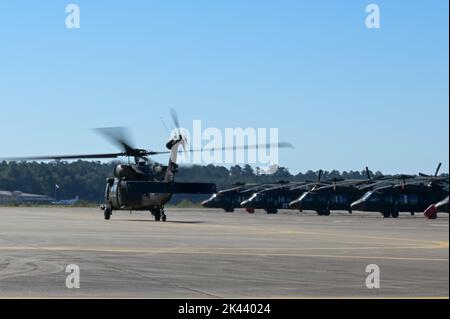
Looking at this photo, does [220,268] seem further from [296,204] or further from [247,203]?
[247,203]

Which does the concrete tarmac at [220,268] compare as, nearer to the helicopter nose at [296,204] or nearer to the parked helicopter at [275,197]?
the helicopter nose at [296,204]

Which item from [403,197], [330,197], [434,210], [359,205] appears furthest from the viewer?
[330,197]

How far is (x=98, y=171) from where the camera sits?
575 feet

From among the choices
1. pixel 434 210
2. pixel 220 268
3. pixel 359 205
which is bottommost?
pixel 220 268

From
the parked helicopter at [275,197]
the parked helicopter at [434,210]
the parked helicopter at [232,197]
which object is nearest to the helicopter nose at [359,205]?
the parked helicopter at [434,210]

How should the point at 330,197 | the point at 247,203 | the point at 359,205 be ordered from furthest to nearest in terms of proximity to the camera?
the point at 247,203 < the point at 330,197 < the point at 359,205

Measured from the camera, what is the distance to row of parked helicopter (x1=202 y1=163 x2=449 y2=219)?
268 feet

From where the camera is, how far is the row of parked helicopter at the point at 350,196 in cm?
8162

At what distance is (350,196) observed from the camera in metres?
90.1

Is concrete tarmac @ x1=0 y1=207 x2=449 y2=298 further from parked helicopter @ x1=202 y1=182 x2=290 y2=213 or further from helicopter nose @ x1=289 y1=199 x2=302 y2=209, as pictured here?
parked helicopter @ x1=202 y1=182 x2=290 y2=213

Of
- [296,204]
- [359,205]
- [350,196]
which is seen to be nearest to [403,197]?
[359,205]

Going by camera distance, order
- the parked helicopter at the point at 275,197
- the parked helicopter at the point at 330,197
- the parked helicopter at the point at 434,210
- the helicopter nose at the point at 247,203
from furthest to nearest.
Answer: the parked helicopter at the point at 275,197 < the helicopter nose at the point at 247,203 < the parked helicopter at the point at 330,197 < the parked helicopter at the point at 434,210

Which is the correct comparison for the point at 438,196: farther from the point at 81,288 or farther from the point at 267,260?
the point at 81,288

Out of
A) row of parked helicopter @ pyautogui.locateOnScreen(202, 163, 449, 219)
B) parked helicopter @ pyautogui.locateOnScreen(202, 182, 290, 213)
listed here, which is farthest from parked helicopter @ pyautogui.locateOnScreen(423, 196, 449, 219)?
parked helicopter @ pyautogui.locateOnScreen(202, 182, 290, 213)
